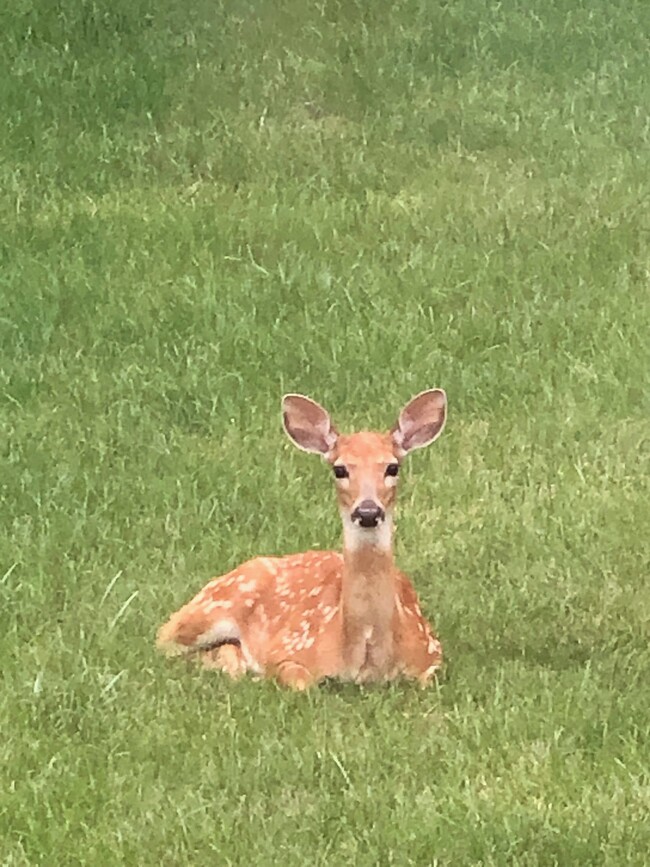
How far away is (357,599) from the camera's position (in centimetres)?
573

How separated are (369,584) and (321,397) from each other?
3.07 m

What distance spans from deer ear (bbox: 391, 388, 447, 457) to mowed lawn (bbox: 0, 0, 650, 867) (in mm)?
643

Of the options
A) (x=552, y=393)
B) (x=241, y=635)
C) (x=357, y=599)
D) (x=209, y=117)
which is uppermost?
(x=357, y=599)

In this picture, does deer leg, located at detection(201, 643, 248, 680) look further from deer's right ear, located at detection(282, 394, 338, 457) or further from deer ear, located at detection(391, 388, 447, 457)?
deer ear, located at detection(391, 388, 447, 457)

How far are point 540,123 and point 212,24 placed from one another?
2.76 metres

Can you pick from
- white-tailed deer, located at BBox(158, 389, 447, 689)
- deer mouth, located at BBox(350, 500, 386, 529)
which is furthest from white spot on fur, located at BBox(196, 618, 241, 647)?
deer mouth, located at BBox(350, 500, 386, 529)

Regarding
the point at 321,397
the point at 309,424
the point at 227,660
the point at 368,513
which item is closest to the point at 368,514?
the point at 368,513

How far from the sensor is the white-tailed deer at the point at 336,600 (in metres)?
5.72

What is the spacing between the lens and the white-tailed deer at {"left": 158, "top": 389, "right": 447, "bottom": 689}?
18.8 feet

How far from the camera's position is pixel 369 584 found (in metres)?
5.73

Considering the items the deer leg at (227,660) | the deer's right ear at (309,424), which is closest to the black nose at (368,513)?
the deer's right ear at (309,424)

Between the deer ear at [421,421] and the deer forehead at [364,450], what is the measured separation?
0.32 ft

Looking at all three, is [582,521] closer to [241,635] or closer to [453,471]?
[453,471]

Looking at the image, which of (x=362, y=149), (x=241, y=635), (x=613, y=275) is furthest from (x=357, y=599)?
(x=362, y=149)
